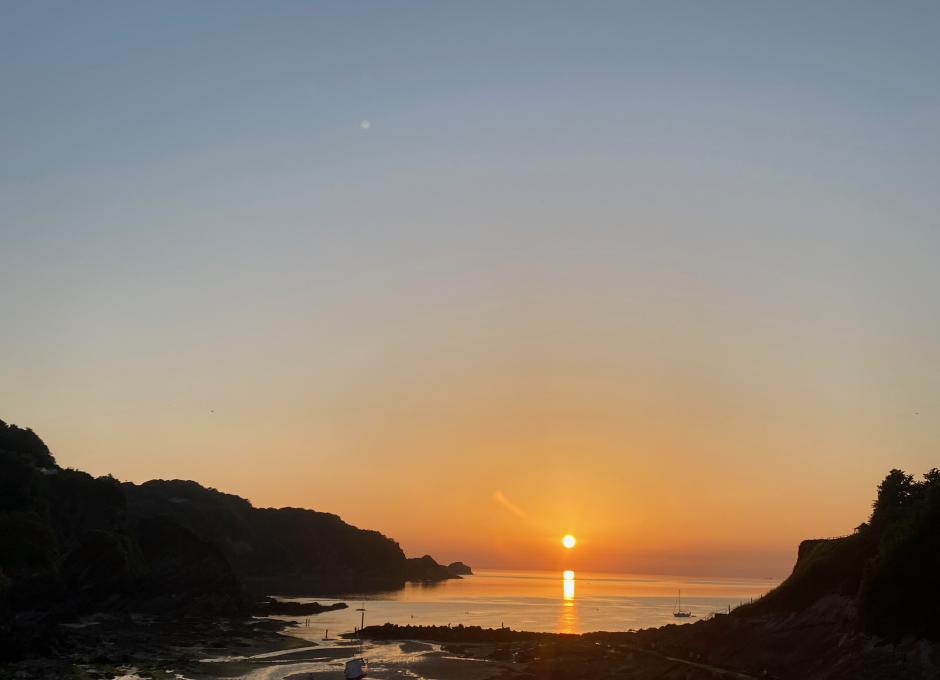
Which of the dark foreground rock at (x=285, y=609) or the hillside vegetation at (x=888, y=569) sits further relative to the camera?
the dark foreground rock at (x=285, y=609)

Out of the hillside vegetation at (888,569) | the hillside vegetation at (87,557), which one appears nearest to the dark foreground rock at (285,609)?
the hillside vegetation at (87,557)

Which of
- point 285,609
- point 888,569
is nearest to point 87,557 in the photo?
point 285,609

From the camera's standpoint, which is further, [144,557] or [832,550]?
[144,557]

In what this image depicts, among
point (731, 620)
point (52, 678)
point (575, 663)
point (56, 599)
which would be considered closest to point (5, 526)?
point (56, 599)

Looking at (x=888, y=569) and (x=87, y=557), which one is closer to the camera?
(x=888, y=569)

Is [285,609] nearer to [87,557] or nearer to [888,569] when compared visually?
[87,557]

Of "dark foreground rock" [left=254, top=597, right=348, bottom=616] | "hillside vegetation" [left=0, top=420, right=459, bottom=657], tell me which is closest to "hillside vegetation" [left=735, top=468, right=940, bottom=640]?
"hillside vegetation" [left=0, top=420, right=459, bottom=657]

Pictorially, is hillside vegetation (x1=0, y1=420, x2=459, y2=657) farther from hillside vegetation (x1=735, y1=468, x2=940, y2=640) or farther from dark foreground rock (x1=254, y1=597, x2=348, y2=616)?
hillside vegetation (x1=735, y1=468, x2=940, y2=640)

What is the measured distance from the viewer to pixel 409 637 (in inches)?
4518

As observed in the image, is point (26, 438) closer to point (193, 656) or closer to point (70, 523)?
point (70, 523)

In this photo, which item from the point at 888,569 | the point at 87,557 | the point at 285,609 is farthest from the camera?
the point at 285,609

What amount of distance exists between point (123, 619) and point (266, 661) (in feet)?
114

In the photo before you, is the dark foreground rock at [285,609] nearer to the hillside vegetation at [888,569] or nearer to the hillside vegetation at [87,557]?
the hillside vegetation at [87,557]

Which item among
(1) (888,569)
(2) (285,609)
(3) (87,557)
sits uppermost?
(1) (888,569)
